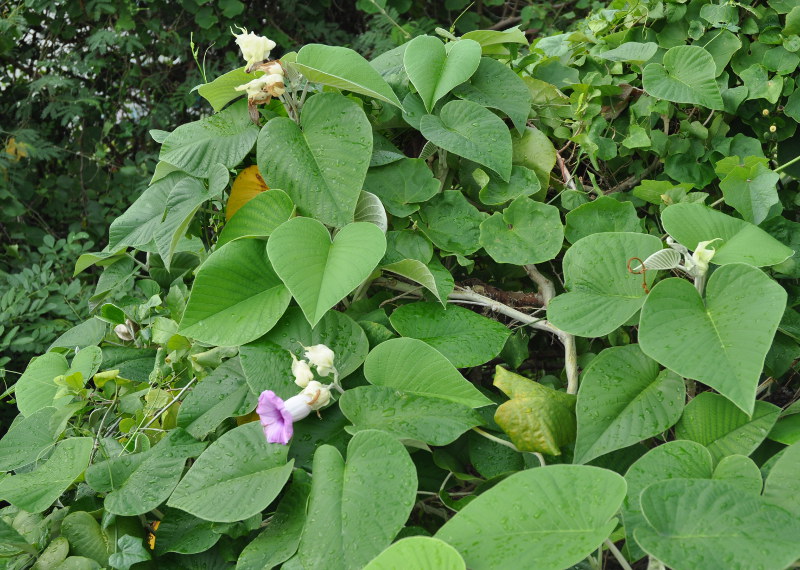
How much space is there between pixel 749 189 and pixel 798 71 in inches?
9.0

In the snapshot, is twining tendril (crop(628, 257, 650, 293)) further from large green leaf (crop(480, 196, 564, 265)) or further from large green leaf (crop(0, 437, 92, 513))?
large green leaf (crop(0, 437, 92, 513))

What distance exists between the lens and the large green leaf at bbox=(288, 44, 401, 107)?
2.67 ft

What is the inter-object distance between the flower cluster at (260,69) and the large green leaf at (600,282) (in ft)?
1.23

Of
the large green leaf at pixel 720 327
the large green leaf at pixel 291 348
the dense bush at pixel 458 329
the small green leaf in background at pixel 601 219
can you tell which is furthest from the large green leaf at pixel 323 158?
the large green leaf at pixel 720 327

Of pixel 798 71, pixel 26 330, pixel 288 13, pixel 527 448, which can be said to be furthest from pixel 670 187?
pixel 288 13

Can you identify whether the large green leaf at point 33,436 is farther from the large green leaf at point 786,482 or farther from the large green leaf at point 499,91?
the large green leaf at point 786,482

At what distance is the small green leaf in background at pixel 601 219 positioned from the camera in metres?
0.82

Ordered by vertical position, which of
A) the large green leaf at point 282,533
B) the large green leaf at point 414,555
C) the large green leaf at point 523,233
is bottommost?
the large green leaf at point 282,533

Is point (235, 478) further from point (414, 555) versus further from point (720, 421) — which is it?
point (720, 421)

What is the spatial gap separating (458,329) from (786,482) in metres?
0.35

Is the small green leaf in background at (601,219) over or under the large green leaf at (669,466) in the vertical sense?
over

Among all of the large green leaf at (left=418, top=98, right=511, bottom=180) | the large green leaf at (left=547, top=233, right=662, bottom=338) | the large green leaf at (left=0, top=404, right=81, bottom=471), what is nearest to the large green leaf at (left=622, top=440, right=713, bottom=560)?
the large green leaf at (left=547, top=233, right=662, bottom=338)

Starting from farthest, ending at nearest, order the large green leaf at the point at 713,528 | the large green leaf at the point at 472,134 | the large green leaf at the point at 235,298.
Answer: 1. the large green leaf at the point at 472,134
2. the large green leaf at the point at 235,298
3. the large green leaf at the point at 713,528

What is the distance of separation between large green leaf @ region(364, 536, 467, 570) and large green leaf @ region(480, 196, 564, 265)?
1.17 ft
